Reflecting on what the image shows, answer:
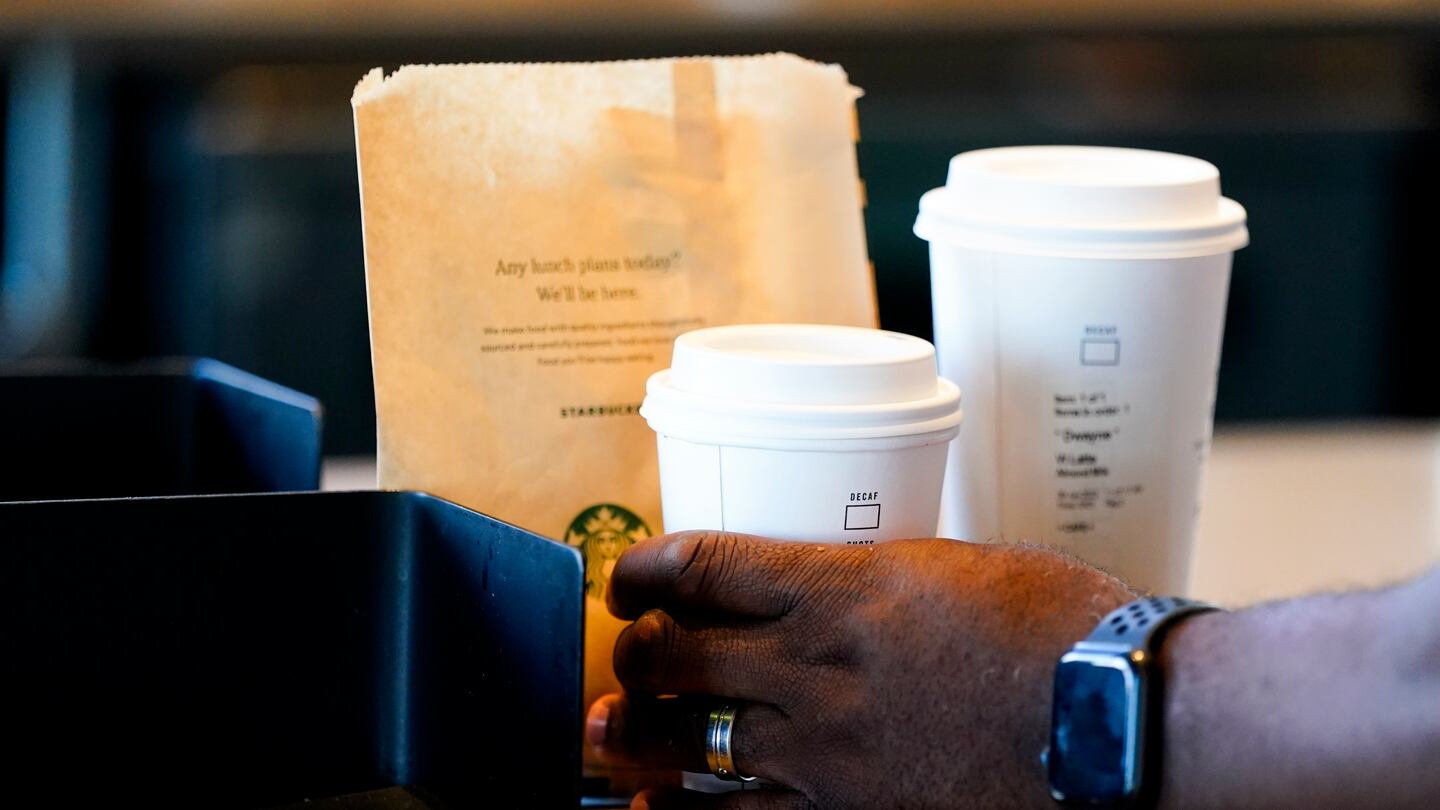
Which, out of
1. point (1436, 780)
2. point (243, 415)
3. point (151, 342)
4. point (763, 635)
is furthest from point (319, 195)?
point (1436, 780)

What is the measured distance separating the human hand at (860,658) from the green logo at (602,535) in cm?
11

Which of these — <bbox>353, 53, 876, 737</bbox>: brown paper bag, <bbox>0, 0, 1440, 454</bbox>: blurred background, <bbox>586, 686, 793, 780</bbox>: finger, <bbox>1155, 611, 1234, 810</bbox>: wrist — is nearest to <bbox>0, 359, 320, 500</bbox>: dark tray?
<bbox>353, 53, 876, 737</bbox>: brown paper bag

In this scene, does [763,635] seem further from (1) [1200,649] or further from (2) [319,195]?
(2) [319,195]

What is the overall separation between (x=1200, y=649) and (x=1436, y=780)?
0.32ft

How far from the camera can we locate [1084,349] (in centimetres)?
74

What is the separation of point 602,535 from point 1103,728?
1.00 ft

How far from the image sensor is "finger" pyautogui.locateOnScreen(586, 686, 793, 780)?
62cm

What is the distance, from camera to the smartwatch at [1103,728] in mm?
569

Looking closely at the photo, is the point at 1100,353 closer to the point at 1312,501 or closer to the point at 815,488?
the point at 815,488

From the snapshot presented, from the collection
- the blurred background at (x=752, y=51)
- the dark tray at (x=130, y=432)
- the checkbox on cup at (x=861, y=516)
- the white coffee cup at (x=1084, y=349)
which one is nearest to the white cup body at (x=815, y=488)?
the checkbox on cup at (x=861, y=516)

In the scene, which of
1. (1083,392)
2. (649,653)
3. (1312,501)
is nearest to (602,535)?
(649,653)

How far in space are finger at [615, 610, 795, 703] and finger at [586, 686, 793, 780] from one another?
1 cm

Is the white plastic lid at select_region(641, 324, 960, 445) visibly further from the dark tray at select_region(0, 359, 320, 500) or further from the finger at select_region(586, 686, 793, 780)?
the dark tray at select_region(0, 359, 320, 500)

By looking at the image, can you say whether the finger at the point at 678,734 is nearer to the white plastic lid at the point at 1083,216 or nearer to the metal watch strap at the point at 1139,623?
the metal watch strap at the point at 1139,623
